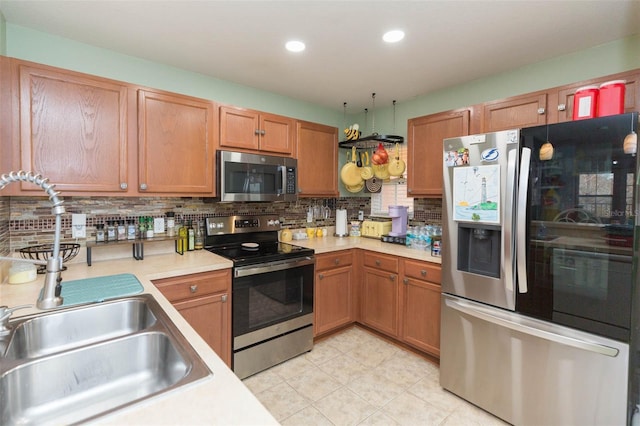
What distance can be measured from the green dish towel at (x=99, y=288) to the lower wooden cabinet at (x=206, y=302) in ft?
0.79

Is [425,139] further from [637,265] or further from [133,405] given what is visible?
[133,405]

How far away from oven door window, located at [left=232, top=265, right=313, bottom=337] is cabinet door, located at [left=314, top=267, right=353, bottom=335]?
0.49ft

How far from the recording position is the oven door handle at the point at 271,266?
7.23 feet

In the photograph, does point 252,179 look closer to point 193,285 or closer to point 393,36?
point 193,285

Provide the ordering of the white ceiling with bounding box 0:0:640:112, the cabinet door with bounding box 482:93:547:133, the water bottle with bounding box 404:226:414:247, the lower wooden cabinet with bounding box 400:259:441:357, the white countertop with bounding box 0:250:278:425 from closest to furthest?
1. the white countertop with bounding box 0:250:278:425
2. the white ceiling with bounding box 0:0:640:112
3. the cabinet door with bounding box 482:93:547:133
4. the lower wooden cabinet with bounding box 400:259:441:357
5. the water bottle with bounding box 404:226:414:247

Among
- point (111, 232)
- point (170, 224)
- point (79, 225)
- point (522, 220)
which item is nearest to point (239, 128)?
point (170, 224)

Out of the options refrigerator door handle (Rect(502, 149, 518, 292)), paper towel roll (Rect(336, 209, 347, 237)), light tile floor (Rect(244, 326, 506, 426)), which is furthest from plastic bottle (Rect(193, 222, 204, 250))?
refrigerator door handle (Rect(502, 149, 518, 292))

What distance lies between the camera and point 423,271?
2461mm

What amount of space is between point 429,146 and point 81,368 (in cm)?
264

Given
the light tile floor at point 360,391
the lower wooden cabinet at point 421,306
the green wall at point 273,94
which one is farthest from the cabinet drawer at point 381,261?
the green wall at point 273,94

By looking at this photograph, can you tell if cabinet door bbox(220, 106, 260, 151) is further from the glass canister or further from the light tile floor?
the light tile floor

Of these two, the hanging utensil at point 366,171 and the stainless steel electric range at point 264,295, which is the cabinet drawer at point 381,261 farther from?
the hanging utensil at point 366,171

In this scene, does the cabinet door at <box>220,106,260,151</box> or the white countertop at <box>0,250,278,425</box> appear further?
the cabinet door at <box>220,106,260,151</box>

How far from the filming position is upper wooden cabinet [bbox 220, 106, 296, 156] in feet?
8.17
